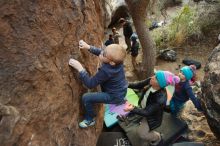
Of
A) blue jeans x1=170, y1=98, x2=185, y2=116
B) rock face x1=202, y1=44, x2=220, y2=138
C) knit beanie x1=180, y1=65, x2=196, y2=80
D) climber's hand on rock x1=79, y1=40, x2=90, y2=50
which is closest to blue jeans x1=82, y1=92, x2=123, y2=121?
climber's hand on rock x1=79, y1=40, x2=90, y2=50

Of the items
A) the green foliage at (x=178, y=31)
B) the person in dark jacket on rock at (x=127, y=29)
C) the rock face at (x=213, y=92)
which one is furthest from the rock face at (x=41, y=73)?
the green foliage at (x=178, y=31)

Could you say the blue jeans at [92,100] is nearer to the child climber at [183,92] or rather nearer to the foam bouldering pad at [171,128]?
the child climber at [183,92]

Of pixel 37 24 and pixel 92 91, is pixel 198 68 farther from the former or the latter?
pixel 37 24

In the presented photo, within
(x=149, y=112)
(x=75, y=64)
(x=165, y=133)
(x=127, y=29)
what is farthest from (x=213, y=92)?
(x=127, y=29)

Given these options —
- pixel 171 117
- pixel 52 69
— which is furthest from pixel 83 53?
pixel 171 117

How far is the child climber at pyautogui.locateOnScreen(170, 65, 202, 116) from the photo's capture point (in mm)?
5711

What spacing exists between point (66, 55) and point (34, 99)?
29.7 inches

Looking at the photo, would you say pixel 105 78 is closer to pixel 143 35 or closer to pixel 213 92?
pixel 213 92

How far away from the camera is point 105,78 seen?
4.72 meters

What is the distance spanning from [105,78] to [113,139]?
1.58 metres

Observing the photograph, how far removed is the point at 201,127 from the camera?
736 centimetres

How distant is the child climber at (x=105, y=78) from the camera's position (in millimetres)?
4617

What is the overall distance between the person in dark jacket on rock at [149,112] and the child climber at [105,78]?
1.21 feet

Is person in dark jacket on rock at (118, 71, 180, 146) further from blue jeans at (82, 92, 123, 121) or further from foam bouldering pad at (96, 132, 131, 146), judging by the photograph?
blue jeans at (82, 92, 123, 121)
